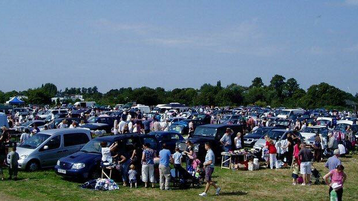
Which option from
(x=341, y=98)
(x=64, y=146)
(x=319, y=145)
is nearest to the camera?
(x=64, y=146)

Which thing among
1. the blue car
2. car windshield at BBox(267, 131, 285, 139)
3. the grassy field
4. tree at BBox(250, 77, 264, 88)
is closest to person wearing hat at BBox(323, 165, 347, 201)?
the grassy field

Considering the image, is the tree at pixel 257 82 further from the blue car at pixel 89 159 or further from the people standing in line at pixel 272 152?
the blue car at pixel 89 159

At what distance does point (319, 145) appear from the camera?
21.1 metres

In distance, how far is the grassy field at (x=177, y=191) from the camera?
490 inches

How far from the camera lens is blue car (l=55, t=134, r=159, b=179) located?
46.7 feet

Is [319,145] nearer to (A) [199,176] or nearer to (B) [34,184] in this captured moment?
(A) [199,176]

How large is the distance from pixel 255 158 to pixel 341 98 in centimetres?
8583

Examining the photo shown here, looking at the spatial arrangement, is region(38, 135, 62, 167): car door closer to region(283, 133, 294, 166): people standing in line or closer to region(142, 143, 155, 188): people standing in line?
region(142, 143, 155, 188): people standing in line

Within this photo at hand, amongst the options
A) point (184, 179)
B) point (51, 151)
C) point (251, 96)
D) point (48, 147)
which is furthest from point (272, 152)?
point (251, 96)

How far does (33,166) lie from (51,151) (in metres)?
0.91

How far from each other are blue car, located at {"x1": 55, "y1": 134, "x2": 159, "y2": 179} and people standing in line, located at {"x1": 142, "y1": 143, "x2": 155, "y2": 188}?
1.03 meters

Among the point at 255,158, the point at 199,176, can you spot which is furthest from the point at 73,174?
the point at 255,158

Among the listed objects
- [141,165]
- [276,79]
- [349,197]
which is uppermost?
[276,79]

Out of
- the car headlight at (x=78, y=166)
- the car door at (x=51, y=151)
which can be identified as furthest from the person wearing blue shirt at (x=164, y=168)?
the car door at (x=51, y=151)
